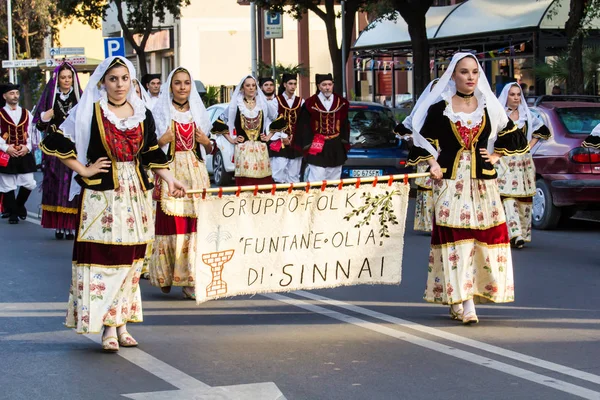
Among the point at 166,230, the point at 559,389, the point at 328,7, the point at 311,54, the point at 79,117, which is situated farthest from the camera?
the point at 311,54

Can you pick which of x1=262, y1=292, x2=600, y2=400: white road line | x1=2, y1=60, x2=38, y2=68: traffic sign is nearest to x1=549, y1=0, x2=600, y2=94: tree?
x1=262, y1=292, x2=600, y2=400: white road line

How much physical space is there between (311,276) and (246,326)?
0.65 metres

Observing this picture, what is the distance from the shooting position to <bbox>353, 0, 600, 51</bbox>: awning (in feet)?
95.9

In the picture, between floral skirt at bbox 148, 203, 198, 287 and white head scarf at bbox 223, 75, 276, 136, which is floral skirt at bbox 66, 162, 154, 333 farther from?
white head scarf at bbox 223, 75, 276, 136

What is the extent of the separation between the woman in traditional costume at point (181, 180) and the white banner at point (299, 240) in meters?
1.94

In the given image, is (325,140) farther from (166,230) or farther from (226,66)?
(226,66)

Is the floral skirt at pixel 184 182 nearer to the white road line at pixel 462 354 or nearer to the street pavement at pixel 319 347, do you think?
the street pavement at pixel 319 347

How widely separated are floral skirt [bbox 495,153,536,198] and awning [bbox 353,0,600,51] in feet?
47.2

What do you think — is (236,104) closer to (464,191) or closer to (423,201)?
(423,201)

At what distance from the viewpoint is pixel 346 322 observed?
8.87 m

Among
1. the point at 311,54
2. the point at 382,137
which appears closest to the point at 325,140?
the point at 382,137

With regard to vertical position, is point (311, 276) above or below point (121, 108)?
below

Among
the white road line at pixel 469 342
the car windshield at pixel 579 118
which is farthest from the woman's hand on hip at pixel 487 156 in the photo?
the car windshield at pixel 579 118

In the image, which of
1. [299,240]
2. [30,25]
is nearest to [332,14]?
[299,240]
